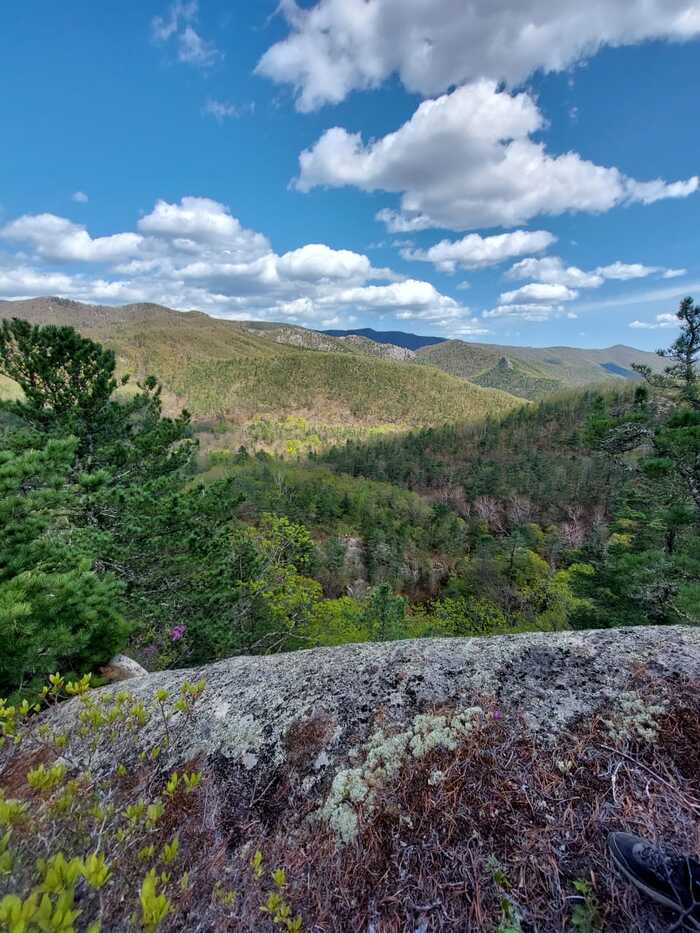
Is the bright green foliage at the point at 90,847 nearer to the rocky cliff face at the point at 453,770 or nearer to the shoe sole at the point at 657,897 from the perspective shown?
the rocky cliff face at the point at 453,770

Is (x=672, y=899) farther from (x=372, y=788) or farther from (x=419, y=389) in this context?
(x=419, y=389)

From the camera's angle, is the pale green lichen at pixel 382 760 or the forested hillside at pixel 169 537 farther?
the forested hillside at pixel 169 537

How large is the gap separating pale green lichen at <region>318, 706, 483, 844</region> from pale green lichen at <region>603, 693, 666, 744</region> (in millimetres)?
701

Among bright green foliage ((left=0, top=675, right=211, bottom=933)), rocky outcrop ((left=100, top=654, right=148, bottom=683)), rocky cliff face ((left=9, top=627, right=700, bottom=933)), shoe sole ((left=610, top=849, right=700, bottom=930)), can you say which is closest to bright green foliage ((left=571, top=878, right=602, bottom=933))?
rocky cliff face ((left=9, top=627, right=700, bottom=933))

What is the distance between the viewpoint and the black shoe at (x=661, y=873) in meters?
1.38

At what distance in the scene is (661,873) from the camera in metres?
1.46

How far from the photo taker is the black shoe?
1.38 m

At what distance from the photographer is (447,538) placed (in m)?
48.0

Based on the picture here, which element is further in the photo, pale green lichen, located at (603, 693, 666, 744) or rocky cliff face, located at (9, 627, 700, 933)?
pale green lichen, located at (603, 693, 666, 744)

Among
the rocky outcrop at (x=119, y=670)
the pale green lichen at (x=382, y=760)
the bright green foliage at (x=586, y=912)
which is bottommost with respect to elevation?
the rocky outcrop at (x=119, y=670)

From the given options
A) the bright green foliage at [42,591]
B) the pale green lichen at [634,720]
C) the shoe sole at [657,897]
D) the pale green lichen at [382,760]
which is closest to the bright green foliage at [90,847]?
the pale green lichen at [382,760]

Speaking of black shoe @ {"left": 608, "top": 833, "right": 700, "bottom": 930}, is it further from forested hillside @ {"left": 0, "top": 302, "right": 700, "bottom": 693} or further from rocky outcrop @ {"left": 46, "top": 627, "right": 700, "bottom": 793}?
forested hillside @ {"left": 0, "top": 302, "right": 700, "bottom": 693}

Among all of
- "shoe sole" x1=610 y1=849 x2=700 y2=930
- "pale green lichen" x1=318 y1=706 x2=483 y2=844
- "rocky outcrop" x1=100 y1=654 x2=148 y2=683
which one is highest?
"shoe sole" x1=610 y1=849 x2=700 y2=930

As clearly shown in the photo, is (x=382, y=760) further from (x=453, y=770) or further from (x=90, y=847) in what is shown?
(x=90, y=847)
